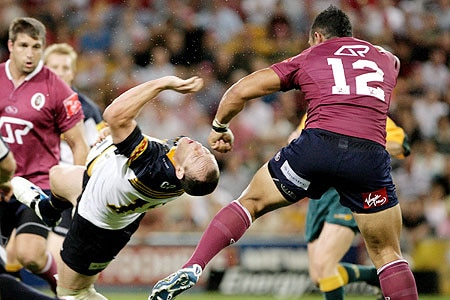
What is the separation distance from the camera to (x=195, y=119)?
47.1 feet

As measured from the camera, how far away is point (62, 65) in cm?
955

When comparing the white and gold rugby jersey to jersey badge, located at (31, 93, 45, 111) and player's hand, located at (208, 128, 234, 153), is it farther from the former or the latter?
jersey badge, located at (31, 93, 45, 111)

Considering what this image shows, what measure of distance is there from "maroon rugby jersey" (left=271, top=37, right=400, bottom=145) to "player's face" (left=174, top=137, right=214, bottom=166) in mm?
784

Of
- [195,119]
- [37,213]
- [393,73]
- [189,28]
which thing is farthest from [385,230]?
[189,28]

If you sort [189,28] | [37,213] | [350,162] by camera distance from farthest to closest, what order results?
[189,28] → [37,213] → [350,162]

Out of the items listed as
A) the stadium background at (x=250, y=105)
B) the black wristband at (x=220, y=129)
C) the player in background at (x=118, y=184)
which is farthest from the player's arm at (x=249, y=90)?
the stadium background at (x=250, y=105)

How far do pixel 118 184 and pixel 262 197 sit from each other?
1028mm

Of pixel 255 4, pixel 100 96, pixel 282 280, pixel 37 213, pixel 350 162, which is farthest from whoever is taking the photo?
pixel 255 4

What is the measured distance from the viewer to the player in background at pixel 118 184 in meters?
6.42

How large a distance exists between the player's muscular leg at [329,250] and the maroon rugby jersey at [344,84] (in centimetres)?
208

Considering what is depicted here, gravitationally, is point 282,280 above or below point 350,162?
below

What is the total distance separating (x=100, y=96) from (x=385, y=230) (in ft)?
27.6

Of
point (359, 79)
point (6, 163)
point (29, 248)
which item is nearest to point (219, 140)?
point (359, 79)

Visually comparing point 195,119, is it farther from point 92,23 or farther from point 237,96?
point 237,96
